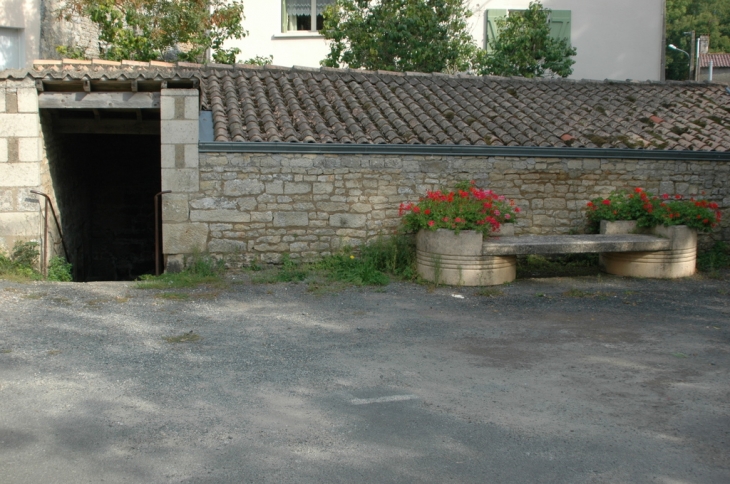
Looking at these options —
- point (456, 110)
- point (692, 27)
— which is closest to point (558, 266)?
point (456, 110)

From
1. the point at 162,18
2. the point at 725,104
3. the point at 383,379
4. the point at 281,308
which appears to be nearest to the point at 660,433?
the point at 383,379

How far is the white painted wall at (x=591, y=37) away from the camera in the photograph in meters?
18.6

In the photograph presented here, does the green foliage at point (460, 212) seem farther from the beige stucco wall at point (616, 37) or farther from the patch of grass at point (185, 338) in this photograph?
the beige stucco wall at point (616, 37)

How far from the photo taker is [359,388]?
5812mm

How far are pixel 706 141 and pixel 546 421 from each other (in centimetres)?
835

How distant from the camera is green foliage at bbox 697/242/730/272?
11.4 metres

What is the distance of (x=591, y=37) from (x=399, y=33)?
5883 millimetres

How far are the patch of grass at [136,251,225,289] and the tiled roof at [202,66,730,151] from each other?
1.74 m

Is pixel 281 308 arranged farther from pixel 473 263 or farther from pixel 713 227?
pixel 713 227

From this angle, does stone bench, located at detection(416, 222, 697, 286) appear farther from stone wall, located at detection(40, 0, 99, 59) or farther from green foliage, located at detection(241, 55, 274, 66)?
stone wall, located at detection(40, 0, 99, 59)

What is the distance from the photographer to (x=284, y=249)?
35.1ft

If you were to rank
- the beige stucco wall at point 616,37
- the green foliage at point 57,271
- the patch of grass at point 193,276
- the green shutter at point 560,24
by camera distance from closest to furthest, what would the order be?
the patch of grass at point 193,276
the green foliage at point 57,271
the green shutter at point 560,24
the beige stucco wall at point 616,37

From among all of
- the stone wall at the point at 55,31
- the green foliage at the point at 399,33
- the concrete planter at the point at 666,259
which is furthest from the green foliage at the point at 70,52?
the concrete planter at the point at 666,259

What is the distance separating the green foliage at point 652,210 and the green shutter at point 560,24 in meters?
8.05
